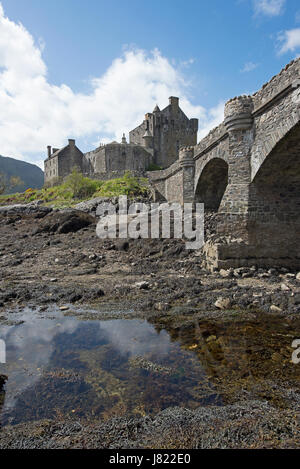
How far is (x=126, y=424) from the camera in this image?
3.30 metres

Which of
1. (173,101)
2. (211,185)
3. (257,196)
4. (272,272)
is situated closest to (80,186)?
(211,185)

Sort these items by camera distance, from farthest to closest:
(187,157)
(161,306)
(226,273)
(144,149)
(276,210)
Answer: (144,149)
(187,157)
(276,210)
(226,273)
(161,306)

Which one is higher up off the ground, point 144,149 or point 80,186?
point 144,149

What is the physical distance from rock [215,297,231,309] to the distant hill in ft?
422

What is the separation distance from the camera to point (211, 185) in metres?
19.5

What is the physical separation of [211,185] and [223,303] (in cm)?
1322

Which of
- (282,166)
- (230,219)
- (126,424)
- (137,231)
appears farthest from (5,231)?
(126,424)

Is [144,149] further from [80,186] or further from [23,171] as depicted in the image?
[23,171]

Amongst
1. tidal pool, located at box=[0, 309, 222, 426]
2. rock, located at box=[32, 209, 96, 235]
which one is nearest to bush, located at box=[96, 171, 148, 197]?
rock, located at box=[32, 209, 96, 235]

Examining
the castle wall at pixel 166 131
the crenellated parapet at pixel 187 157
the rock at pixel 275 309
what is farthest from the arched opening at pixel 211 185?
the castle wall at pixel 166 131

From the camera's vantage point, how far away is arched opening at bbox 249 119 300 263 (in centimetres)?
1035

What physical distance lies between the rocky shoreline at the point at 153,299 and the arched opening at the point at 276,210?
1032 mm

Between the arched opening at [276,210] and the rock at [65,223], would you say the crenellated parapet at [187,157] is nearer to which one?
the rock at [65,223]

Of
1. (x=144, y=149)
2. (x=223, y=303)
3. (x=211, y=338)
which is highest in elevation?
(x=144, y=149)
